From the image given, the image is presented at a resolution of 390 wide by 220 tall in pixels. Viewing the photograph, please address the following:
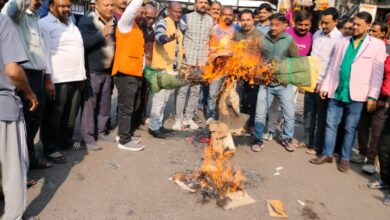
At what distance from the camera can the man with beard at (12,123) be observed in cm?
285

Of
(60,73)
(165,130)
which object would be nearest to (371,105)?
(165,130)

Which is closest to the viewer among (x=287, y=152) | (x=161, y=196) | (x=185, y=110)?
(x=161, y=196)

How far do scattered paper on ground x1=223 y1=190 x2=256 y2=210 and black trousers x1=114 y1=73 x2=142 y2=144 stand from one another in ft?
7.29

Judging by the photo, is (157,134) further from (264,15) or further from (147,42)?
(264,15)

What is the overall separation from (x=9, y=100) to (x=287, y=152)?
182 inches

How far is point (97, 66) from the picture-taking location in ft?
16.9

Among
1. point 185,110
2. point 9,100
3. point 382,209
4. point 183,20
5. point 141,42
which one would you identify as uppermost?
point 183,20

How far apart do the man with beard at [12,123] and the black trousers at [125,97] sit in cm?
214

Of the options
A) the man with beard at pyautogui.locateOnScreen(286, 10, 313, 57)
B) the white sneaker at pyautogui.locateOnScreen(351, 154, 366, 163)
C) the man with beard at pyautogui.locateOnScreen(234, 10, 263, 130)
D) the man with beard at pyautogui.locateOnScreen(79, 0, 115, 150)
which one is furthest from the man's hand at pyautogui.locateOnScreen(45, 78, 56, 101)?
the white sneaker at pyautogui.locateOnScreen(351, 154, 366, 163)

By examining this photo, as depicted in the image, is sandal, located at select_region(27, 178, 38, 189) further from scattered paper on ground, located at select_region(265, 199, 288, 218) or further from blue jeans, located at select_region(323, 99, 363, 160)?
blue jeans, located at select_region(323, 99, 363, 160)

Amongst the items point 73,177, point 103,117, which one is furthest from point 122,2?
point 73,177

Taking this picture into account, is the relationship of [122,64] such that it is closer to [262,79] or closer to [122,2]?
[122,2]

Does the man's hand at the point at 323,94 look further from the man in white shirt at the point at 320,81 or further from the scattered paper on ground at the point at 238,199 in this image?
the scattered paper on ground at the point at 238,199

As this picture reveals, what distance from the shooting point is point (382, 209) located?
421cm
